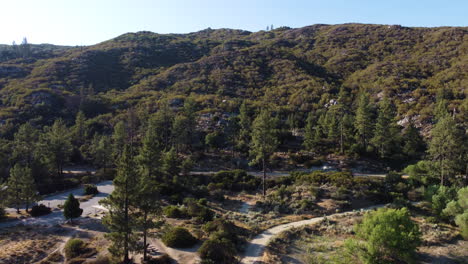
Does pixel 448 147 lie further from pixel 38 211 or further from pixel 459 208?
pixel 38 211

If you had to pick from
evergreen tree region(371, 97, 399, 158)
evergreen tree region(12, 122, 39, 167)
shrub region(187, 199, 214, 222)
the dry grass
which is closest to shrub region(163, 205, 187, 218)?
shrub region(187, 199, 214, 222)

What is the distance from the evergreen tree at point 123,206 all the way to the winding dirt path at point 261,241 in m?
9.71

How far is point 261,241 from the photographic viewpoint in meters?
27.9

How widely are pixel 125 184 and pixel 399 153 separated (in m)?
55.2

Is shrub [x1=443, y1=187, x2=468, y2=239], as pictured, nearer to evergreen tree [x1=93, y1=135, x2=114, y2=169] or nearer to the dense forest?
the dense forest

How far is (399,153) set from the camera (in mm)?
57469

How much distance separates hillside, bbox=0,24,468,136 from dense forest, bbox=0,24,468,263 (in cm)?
59

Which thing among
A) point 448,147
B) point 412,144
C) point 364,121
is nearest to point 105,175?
point 364,121

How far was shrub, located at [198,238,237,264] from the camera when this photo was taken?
23.6 metres

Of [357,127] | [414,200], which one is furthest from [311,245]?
[357,127]

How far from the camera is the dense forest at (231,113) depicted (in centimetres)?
4272

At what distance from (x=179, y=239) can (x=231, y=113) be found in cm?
6126

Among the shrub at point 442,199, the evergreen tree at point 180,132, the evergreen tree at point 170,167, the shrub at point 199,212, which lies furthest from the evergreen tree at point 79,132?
the shrub at point 442,199

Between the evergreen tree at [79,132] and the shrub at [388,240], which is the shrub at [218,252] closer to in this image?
the shrub at [388,240]
